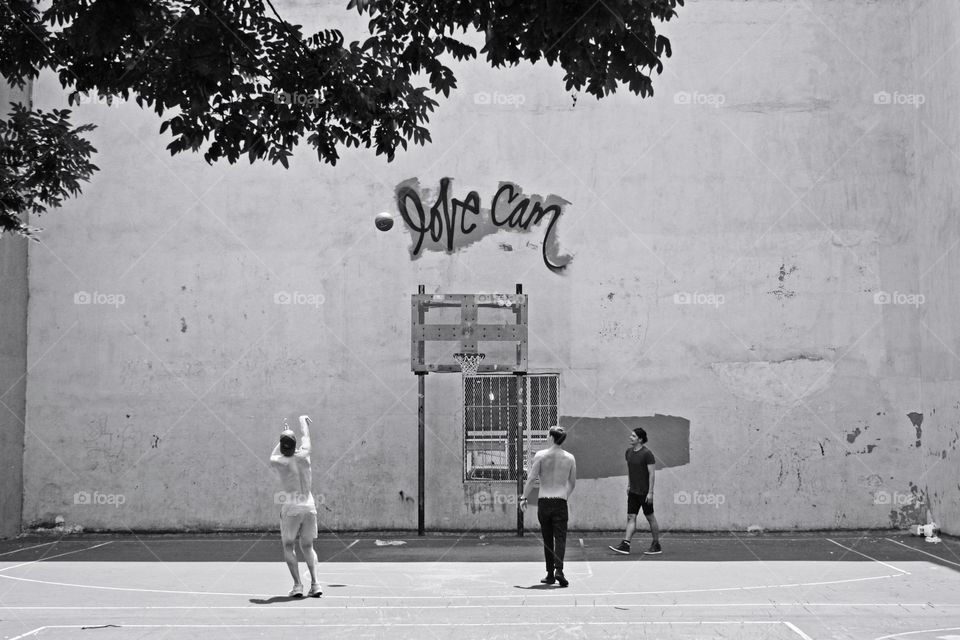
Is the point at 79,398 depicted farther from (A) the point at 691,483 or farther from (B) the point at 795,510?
(B) the point at 795,510

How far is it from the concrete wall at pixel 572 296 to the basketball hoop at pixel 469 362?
547 mm

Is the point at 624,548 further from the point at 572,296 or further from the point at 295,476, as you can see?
the point at 295,476

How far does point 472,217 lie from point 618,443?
14.7 feet

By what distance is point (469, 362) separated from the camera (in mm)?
16906

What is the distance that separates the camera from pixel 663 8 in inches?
283

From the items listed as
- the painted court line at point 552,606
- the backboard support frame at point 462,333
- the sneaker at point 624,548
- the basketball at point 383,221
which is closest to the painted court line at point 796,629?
the painted court line at point 552,606

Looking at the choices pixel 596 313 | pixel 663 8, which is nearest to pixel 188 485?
pixel 596 313

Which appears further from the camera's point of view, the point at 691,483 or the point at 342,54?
the point at 691,483

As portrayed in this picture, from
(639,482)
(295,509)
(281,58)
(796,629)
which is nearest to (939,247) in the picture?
(639,482)

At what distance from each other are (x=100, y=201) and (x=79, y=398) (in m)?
3.35

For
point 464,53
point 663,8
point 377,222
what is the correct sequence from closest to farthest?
point 663,8, point 464,53, point 377,222

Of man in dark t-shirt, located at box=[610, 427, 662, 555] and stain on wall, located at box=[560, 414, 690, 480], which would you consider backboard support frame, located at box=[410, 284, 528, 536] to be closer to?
stain on wall, located at box=[560, 414, 690, 480]

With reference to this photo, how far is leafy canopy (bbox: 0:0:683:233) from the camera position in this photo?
7.12m

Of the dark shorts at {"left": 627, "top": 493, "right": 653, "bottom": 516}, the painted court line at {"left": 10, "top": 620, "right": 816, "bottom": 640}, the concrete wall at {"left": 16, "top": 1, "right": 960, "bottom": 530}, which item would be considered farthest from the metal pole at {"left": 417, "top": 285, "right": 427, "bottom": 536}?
the painted court line at {"left": 10, "top": 620, "right": 816, "bottom": 640}
